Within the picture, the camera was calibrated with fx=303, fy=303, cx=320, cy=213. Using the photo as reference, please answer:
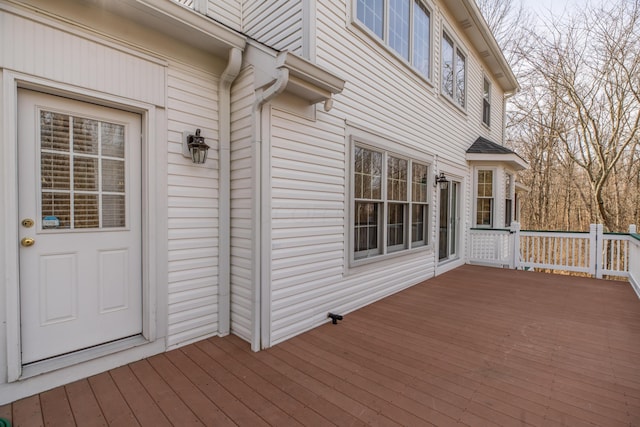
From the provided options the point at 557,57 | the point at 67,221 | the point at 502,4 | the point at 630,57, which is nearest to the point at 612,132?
the point at 630,57

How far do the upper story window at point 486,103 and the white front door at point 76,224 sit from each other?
8.78m

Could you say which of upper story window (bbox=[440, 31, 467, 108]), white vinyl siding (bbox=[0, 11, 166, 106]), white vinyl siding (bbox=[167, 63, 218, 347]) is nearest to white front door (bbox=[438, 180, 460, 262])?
upper story window (bbox=[440, 31, 467, 108])

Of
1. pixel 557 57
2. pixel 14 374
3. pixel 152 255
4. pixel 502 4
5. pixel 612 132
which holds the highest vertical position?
pixel 502 4

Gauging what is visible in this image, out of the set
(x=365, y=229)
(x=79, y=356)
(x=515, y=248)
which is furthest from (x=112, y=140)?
(x=515, y=248)

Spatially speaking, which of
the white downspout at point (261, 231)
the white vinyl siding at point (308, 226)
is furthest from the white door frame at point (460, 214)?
the white downspout at point (261, 231)

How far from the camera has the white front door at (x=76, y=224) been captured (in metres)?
2.18

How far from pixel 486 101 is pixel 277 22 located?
7.51m

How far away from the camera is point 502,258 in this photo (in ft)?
23.2

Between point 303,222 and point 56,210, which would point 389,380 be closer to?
point 303,222

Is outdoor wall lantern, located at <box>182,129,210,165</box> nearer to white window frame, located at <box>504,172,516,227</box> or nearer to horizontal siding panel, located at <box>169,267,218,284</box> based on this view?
horizontal siding panel, located at <box>169,267,218,284</box>

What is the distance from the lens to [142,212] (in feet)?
8.91

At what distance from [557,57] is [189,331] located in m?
13.9

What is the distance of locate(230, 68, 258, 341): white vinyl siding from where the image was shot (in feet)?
9.82

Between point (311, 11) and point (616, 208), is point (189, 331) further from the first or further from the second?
point (616, 208)
